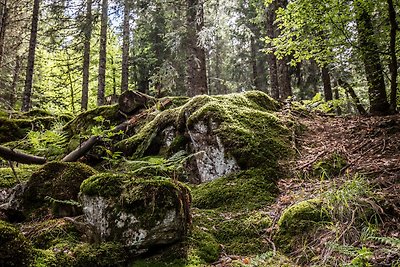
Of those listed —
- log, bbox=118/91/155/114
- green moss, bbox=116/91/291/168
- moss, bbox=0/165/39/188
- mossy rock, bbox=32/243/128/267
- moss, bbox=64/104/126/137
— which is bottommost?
mossy rock, bbox=32/243/128/267

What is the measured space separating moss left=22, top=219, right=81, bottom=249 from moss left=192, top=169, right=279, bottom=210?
5.34ft

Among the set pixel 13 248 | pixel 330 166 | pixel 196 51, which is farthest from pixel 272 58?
pixel 13 248

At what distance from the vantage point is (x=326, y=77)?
11352 mm

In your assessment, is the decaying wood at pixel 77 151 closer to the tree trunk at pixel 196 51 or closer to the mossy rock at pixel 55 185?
the mossy rock at pixel 55 185

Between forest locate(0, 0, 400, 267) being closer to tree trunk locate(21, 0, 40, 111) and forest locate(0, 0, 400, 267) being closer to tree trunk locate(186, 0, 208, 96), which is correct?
tree trunk locate(186, 0, 208, 96)

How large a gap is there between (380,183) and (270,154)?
5.59 ft

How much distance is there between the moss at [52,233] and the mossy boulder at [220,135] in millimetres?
1771

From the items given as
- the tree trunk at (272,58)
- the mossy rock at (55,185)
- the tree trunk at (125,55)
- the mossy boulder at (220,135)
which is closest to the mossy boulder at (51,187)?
the mossy rock at (55,185)

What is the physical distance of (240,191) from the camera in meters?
4.25

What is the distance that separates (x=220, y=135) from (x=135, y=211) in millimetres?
2239

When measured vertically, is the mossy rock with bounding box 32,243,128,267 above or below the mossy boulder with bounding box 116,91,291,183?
below

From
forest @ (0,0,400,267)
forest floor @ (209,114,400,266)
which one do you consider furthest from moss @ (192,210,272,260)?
forest floor @ (209,114,400,266)

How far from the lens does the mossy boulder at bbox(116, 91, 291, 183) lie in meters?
4.79

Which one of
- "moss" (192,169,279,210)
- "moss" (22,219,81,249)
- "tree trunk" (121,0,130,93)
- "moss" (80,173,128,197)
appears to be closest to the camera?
"moss" (80,173,128,197)
